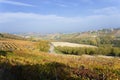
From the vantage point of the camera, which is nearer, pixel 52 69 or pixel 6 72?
pixel 52 69

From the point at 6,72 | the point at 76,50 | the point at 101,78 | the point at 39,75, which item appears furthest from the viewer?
the point at 76,50

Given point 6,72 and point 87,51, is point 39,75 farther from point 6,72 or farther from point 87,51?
point 87,51

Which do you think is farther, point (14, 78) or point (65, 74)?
point (14, 78)

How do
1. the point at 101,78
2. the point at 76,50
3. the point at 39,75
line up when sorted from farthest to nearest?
the point at 76,50 → the point at 39,75 → the point at 101,78

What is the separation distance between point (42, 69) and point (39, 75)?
66 centimetres

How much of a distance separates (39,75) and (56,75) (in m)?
1.47

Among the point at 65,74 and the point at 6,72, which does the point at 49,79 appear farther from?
the point at 6,72

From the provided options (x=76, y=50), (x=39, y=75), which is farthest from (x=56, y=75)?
(x=76, y=50)

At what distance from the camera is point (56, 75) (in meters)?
14.0

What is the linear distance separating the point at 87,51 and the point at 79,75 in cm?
7885

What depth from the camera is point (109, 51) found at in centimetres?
9088

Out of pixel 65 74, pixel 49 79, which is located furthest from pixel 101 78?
pixel 49 79

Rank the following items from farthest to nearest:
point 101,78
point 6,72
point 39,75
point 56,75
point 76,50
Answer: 1. point 76,50
2. point 6,72
3. point 39,75
4. point 56,75
5. point 101,78

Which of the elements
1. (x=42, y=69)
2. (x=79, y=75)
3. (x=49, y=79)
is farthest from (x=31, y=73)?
(x=79, y=75)
